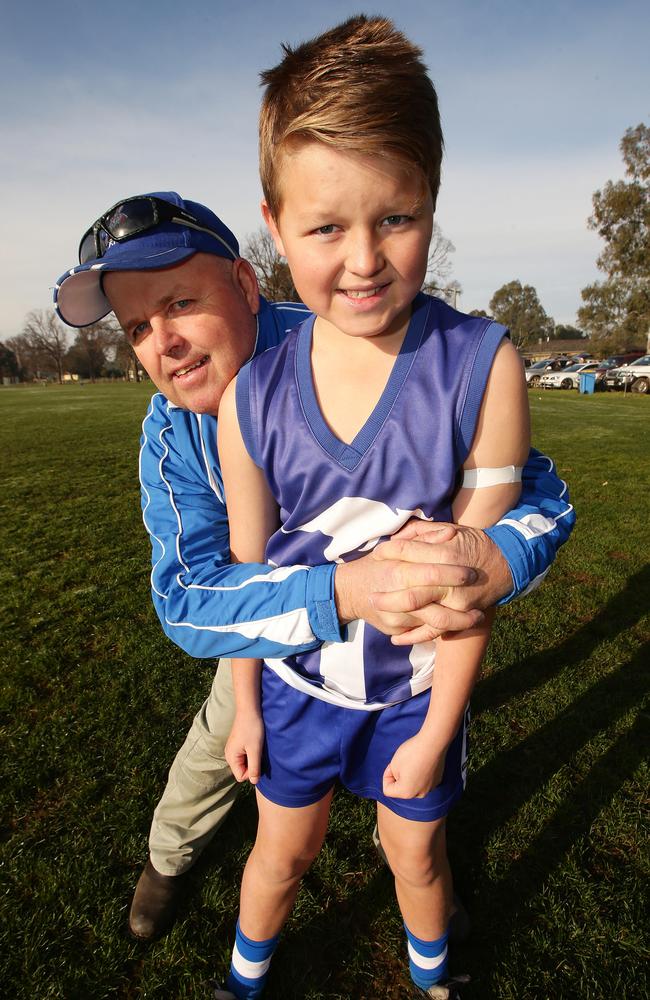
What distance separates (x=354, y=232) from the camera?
1.25 meters

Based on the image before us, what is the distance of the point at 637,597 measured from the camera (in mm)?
4957

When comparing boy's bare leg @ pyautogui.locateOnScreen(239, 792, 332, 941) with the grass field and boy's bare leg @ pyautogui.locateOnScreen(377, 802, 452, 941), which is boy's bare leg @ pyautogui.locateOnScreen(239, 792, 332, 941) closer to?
boy's bare leg @ pyautogui.locateOnScreen(377, 802, 452, 941)

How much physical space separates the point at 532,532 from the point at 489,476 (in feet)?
0.56

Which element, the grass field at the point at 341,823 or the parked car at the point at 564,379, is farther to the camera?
the parked car at the point at 564,379

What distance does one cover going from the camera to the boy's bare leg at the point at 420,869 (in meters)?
1.66

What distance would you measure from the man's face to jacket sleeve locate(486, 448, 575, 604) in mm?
957

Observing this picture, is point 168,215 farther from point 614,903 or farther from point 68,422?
point 68,422

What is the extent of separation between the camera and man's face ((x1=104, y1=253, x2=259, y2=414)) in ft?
5.74

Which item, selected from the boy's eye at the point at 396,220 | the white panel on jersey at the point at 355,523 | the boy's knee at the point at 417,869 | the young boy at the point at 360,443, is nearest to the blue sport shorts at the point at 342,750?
the young boy at the point at 360,443

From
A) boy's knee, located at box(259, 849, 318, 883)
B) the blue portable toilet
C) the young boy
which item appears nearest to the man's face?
the young boy

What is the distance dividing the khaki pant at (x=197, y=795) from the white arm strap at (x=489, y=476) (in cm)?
126

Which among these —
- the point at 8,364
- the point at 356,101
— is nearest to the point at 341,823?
the point at 356,101

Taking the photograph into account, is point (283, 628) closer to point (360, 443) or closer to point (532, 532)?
point (360, 443)

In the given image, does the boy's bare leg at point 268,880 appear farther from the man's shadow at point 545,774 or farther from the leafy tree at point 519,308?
the leafy tree at point 519,308
